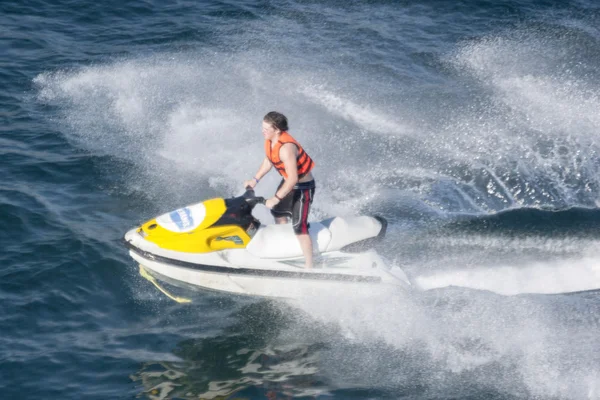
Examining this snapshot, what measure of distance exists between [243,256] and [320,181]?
312 centimetres

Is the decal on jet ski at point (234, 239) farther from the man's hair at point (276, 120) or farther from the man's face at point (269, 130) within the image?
the man's hair at point (276, 120)

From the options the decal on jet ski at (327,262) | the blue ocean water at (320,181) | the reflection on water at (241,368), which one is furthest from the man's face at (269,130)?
the reflection on water at (241,368)

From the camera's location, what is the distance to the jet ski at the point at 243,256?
815 cm

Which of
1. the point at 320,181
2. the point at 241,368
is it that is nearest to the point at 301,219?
the point at 241,368

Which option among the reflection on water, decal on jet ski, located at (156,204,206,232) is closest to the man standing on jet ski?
decal on jet ski, located at (156,204,206,232)

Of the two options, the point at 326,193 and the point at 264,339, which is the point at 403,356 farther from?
the point at 326,193

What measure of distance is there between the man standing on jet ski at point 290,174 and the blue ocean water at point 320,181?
78cm

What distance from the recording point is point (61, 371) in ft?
24.5

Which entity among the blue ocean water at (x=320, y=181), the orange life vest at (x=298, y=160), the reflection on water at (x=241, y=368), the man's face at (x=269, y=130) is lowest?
the reflection on water at (x=241, y=368)

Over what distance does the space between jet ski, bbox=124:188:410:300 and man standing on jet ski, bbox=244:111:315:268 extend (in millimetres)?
172

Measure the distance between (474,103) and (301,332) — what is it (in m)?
6.68

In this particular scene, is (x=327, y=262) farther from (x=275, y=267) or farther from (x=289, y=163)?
(x=289, y=163)

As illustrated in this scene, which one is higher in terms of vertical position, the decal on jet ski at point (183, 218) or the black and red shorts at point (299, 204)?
the black and red shorts at point (299, 204)

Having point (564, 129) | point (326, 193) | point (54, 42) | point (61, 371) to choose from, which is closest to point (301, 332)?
point (61, 371)
